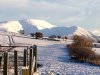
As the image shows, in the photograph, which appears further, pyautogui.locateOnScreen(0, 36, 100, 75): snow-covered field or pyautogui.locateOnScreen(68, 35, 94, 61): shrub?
pyautogui.locateOnScreen(68, 35, 94, 61): shrub

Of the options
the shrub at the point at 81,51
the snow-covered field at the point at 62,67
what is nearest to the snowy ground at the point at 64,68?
the snow-covered field at the point at 62,67

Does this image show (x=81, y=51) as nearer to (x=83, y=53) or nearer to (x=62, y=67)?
(x=83, y=53)

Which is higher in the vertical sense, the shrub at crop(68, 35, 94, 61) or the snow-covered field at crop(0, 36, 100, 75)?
the shrub at crop(68, 35, 94, 61)

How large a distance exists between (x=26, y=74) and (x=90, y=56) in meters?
40.4

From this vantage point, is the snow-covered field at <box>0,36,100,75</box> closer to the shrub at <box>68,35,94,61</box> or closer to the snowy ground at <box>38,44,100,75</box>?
the snowy ground at <box>38,44,100,75</box>

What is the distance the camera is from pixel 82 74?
33906 millimetres

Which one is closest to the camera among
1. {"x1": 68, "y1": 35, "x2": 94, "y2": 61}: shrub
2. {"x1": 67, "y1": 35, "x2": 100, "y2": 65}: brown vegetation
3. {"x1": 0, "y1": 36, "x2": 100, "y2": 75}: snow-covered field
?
{"x1": 0, "y1": 36, "x2": 100, "y2": 75}: snow-covered field

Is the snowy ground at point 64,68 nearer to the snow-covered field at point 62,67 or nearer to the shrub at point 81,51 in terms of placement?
the snow-covered field at point 62,67

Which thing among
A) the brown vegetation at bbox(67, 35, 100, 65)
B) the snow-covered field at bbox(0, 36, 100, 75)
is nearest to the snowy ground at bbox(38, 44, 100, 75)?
the snow-covered field at bbox(0, 36, 100, 75)

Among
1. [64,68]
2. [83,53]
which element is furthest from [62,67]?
[83,53]

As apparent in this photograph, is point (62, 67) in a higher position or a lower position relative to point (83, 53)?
lower

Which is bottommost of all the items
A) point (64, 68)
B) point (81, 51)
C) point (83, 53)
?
point (64, 68)

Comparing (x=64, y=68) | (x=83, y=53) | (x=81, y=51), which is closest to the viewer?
(x=64, y=68)

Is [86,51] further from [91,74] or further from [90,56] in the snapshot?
[91,74]
